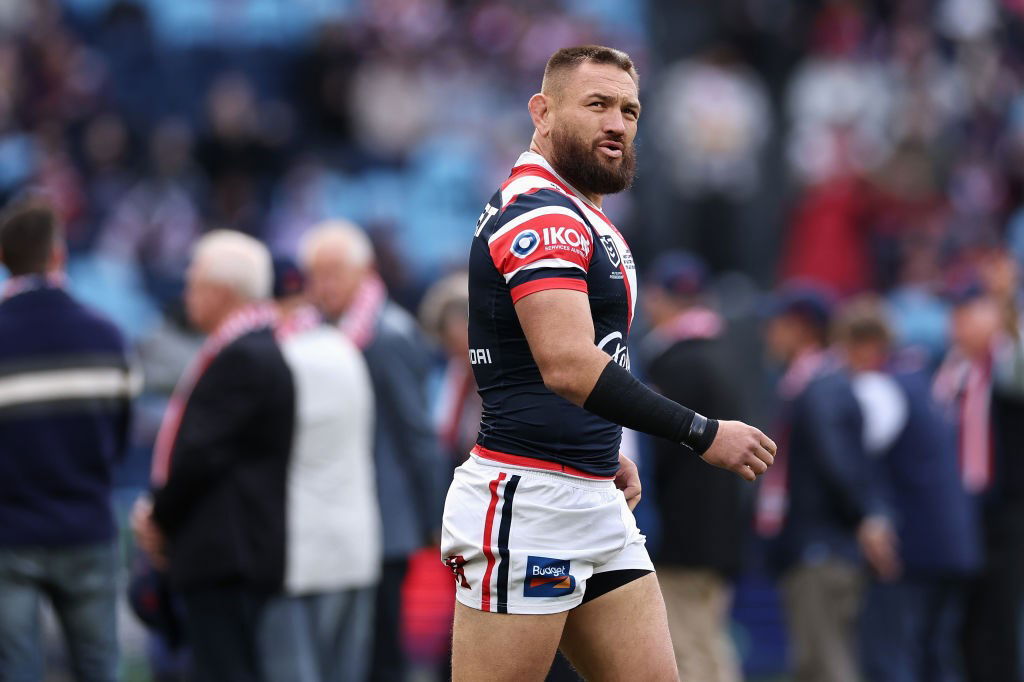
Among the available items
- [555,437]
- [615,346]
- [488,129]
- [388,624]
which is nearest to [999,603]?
[388,624]

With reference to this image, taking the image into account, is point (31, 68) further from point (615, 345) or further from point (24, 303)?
point (615, 345)

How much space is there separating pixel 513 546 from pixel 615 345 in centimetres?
63

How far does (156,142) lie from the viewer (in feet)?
48.9

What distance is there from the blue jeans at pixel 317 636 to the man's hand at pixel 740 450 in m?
3.14

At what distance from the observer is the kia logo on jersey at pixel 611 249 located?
434 centimetres

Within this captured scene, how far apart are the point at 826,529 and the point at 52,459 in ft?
14.2

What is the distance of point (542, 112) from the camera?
456cm

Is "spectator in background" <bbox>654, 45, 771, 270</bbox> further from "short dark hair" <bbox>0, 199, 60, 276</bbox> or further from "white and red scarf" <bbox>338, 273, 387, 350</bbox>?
"short dark hair" <bbox>0, 199, 60, 276</bbox>

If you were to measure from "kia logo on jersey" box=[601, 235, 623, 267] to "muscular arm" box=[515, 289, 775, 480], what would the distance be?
288mm

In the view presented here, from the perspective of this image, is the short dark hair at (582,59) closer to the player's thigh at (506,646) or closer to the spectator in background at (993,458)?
the player's thigh at (506,646)

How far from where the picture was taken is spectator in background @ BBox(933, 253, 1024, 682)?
28.6ft

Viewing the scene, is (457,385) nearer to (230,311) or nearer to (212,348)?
(230,311)

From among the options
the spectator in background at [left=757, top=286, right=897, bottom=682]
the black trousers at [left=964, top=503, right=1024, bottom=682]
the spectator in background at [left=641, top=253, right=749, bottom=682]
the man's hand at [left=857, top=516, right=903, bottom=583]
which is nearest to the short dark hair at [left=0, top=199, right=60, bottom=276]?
the spectator in background at [left=641, top=253, right=749, bottom=682]

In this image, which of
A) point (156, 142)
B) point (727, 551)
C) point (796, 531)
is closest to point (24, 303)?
point (727, 551)
